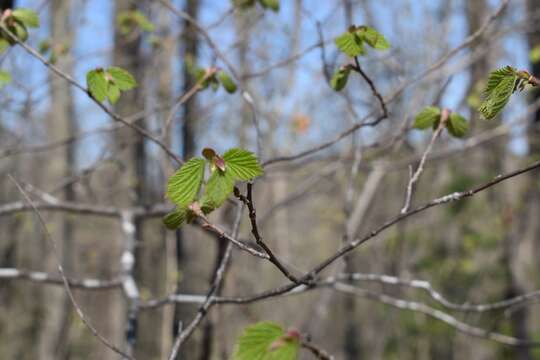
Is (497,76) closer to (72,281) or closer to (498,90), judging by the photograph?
(498,90)

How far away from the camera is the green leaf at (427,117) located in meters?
1.50

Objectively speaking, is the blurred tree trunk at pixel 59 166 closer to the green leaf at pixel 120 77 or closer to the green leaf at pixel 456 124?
the green leaf at pixel 120 77

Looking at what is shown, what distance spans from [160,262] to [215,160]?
736 cm

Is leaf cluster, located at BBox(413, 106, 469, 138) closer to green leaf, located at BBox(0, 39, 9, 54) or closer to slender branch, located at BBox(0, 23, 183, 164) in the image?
slender branch, located at BBox(0, 23, 183, 164)

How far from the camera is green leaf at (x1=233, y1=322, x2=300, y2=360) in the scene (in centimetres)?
83

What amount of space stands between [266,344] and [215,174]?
299mm

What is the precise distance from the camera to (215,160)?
93 cm

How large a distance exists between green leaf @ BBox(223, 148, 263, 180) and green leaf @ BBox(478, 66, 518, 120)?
0.41 meters

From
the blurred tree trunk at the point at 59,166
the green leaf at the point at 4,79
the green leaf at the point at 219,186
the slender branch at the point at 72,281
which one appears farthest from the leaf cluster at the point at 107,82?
the blurred tree trunk at the point at 59,166

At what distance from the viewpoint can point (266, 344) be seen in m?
0.85

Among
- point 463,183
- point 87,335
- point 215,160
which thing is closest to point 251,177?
point 215,160

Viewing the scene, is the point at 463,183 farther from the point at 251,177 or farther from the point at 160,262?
the point at 251,177

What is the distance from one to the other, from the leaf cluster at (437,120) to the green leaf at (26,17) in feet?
4.04

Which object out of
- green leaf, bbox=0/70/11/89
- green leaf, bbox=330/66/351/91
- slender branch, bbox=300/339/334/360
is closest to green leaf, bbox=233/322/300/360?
slender branch, bbox=300/339/334/360
